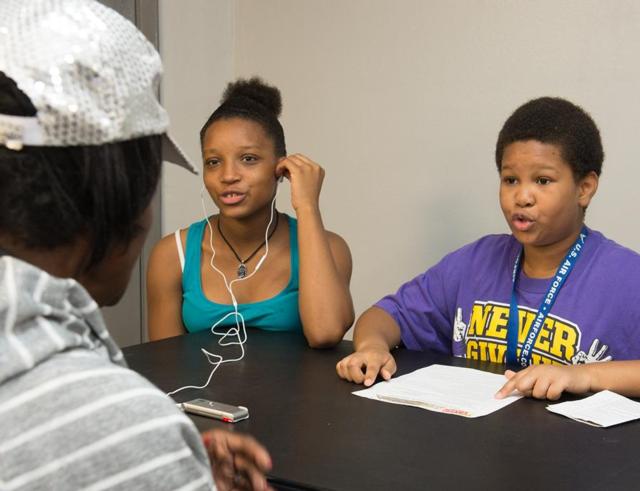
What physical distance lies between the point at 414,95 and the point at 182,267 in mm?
1072

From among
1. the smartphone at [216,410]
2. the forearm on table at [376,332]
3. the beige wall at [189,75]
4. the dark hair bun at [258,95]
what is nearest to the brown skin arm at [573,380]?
the forearm on table at [376,332]

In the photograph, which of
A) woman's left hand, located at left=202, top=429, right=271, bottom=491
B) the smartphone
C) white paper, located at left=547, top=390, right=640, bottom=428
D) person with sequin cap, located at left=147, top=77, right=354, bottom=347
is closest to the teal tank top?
person with sequin cap, located at left=147, top=77, right=354, bottom=347

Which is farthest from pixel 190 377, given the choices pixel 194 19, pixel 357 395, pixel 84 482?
pixel 194 19

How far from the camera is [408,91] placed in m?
2.72

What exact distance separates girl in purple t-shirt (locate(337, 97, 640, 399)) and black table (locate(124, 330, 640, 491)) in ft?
0.60

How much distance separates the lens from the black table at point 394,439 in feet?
3.43

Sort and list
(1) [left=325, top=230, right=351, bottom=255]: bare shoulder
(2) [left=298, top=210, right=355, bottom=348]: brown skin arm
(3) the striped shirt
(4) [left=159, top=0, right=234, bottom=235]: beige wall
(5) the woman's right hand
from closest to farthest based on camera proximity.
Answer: (3) the striped shirt < (5) the woman's right hand < (2) [left=298, top=210, right=355, bottom=348]: brown skin arm < (1) [left=325, top=230, right=351, bottom=255]: bare shoulder < (4) [left=159, top=0, right=234, bottom=235]: beige wall

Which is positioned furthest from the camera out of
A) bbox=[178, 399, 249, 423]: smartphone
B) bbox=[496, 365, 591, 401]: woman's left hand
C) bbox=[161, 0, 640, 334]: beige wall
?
bbox=[161, 0, 640, 334]: beige wall

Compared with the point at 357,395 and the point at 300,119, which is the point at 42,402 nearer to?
the point at 357,395

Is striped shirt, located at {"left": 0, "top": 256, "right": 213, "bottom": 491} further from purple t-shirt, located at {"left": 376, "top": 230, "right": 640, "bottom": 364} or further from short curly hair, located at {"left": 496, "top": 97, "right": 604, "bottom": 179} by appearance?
short curly hair, located at {"left": 496, "top": 97, "right": 604, "bottom": 179}

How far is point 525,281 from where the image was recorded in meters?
1.85

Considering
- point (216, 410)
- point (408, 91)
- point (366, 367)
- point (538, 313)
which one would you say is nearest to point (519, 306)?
point (538, 313)

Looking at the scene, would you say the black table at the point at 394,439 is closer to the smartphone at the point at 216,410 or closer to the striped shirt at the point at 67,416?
the smartphone at the point at 216,410

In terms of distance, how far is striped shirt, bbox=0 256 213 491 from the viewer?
0.65 m
